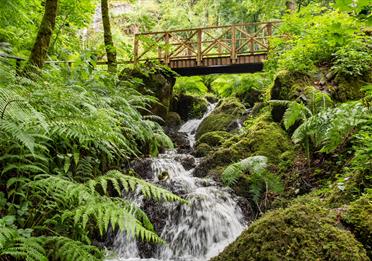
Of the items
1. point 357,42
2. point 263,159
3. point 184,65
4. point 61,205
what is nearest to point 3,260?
point 61,205

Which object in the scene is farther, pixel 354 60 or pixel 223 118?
pixel 223 118

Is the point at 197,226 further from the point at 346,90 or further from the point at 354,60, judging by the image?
the point at 354,60

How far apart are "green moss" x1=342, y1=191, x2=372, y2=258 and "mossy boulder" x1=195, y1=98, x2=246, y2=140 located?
6.85 meters

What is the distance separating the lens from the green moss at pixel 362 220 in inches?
96.3

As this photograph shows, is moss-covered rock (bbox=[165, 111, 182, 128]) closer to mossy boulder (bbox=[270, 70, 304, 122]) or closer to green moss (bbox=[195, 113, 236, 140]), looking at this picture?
green moss (bbox=[195, 113, 236, 140])

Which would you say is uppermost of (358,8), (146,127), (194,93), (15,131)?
(358,8)

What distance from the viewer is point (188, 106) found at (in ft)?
46.6

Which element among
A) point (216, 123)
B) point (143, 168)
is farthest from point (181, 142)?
point (143, 168)

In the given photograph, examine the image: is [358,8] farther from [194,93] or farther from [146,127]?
[194,93]

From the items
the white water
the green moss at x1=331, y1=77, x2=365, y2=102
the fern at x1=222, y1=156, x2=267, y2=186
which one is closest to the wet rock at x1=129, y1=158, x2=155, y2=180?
the white water

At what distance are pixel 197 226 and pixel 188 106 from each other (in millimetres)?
9579

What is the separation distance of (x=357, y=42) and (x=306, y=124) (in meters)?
3.08

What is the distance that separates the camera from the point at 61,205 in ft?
8.95

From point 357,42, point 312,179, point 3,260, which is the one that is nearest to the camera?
point 3,260
